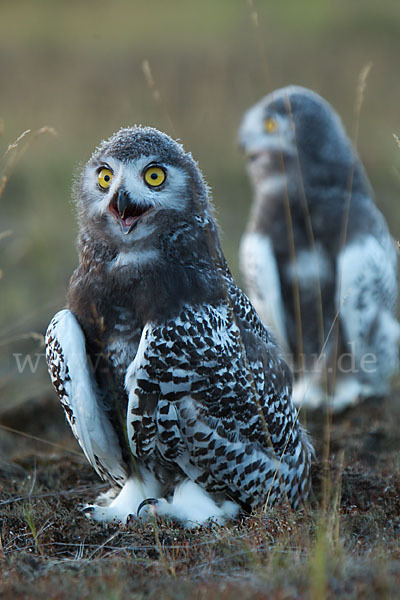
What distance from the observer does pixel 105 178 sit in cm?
410

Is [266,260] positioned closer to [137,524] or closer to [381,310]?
[381,310]

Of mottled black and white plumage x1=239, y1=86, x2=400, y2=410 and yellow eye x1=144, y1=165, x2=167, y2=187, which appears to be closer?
yellow eye x1=144, y1=165, x2=167, y2=187

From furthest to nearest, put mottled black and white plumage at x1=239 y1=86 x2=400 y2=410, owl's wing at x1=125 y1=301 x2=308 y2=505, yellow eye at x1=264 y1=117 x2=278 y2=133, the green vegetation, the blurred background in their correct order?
the blurred background < yellow eye at x1=264 y1=117 x2=278 y2=133 < mottled black and white plumage at x1=239 y1=86 x2=400 y2=410 < owl's wing at x1=125 y1=301 x2=308 y2=505 < the green vegetation

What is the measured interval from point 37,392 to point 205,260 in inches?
134

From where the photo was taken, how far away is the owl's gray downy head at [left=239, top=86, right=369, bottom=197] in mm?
7285

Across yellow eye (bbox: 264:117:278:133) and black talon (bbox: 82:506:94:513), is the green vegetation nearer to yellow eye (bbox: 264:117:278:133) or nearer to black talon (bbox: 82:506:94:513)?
black talon (bbox: 82:506:94:513)

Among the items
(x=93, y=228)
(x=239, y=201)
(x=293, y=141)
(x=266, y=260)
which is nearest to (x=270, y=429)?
(x=93, y=228)

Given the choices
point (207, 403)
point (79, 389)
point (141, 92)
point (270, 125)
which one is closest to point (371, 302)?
point (270, 125)

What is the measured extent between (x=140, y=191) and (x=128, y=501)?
1727mm

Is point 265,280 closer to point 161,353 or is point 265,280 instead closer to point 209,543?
point 161,353

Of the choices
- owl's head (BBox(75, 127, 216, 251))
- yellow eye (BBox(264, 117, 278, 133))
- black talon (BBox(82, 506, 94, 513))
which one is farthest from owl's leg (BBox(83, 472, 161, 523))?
yellow eye (BBox(264, 117, 278, 133))

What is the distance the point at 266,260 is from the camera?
7031 mm

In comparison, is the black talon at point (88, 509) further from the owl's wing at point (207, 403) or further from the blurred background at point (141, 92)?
the blurred background at point (141, 92)

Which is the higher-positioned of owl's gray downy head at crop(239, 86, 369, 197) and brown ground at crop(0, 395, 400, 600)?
owl's gray downy head at crop(239, 86, 369, 197)
